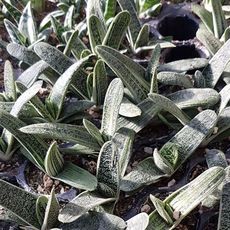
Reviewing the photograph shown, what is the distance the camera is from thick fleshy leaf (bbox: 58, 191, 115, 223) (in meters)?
0.93

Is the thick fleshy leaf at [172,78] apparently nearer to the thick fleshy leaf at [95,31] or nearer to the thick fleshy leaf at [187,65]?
the thick fleshy leaf at [187,65]

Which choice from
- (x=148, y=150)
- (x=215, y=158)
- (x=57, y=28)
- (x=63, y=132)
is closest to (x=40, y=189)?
(x=63, y=132)

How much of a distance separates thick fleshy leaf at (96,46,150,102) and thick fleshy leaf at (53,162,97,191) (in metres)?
0.23

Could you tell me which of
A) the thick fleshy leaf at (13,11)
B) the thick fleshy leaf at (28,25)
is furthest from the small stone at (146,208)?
the thick fleshy leaf at (13,11)

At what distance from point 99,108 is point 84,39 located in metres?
0.30

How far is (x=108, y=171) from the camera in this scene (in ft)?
3.26

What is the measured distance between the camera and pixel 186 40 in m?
1.43

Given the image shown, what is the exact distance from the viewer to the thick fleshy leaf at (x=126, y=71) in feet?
3.70

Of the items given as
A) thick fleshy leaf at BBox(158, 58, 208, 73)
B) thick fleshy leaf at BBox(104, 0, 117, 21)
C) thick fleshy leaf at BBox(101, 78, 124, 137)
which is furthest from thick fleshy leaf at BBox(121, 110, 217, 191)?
thick fleshy leaf at BBox(104, 0, 117, 21)

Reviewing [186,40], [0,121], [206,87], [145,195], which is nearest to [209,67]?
[206,87]

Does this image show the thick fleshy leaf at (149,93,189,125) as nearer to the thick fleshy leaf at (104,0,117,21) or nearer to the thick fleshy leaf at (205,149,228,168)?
the thick fleshy leaf at (205,149,228,168)

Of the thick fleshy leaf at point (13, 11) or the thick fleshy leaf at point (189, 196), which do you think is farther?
the thick fleshy leaf at point (13, 11)

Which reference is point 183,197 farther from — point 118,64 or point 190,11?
point 190,11

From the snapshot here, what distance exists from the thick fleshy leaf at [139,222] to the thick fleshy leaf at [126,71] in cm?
34
